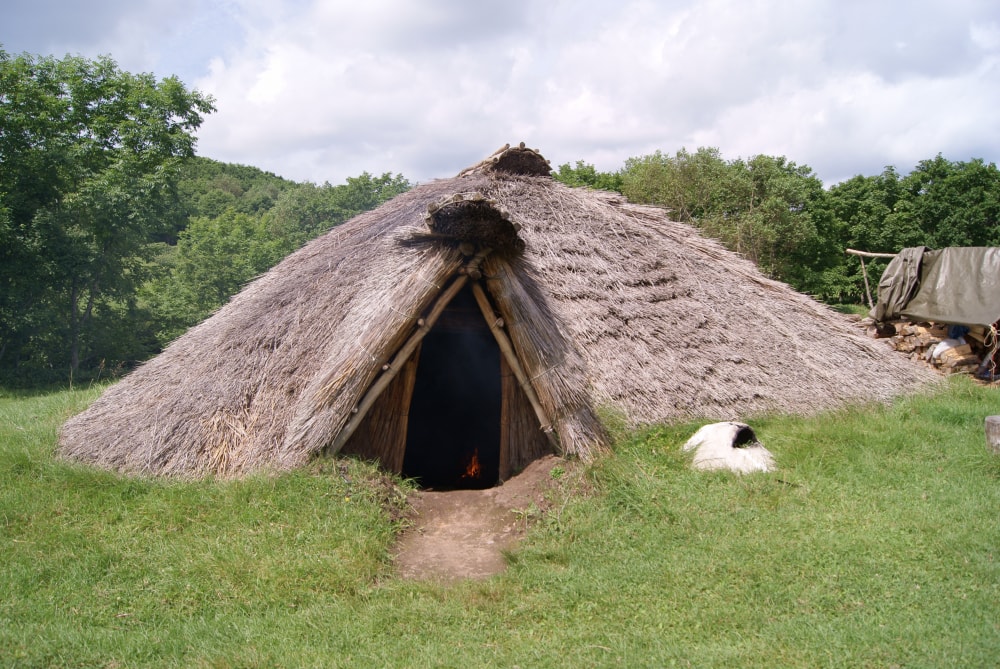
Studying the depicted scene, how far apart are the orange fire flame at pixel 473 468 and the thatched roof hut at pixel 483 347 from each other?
0.21ft

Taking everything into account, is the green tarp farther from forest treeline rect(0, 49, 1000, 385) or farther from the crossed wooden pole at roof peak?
the crossed wooden pole at roof peak

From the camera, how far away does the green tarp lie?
10602 millimetres

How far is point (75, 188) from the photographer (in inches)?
682

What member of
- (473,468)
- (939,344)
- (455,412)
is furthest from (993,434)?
(939,344)

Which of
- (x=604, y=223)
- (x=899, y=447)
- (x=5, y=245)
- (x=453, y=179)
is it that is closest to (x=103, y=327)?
(x=5, y=245)

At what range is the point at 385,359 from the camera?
5605 mm

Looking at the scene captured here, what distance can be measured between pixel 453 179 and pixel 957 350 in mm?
8741

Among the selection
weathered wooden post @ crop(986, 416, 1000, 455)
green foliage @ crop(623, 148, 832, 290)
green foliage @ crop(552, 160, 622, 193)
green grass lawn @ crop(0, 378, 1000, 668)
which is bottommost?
green grass lawn @ crop(0, 378, 1000, 668)

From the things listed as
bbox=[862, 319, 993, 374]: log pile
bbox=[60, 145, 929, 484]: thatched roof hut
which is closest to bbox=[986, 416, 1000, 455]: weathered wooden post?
bbox=[60, 145, 929, 484]: thatched roof hut

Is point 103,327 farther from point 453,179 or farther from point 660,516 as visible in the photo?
point 660,516

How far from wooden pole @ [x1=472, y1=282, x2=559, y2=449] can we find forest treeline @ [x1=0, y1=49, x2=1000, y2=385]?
13.5m

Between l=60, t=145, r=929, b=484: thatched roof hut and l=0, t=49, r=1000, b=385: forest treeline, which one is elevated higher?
l=0, t=49, r=1000, b=385: forest treeline

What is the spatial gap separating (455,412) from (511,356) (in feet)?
11.0

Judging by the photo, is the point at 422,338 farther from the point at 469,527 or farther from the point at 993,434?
the point at 993,434
